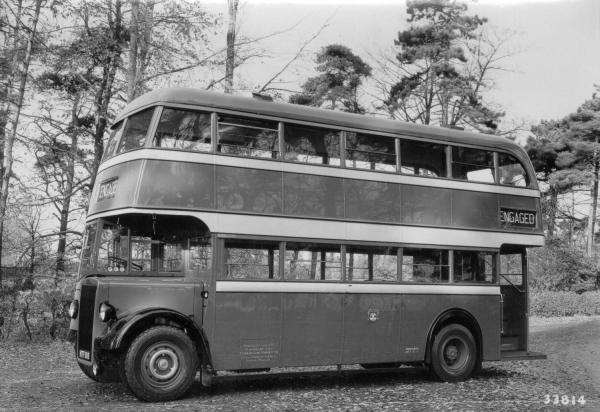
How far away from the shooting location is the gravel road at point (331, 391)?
9266 millimetres

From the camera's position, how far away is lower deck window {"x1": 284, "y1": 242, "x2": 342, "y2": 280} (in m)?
10.5

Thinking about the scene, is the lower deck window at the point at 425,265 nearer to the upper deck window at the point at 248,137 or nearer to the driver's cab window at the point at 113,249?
the upper deck window at the point at 248,137

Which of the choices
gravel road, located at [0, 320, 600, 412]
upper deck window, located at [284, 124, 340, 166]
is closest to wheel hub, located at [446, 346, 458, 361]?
gravel road, located at [0, 320, 600, 412]

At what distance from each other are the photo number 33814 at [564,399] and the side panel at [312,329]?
9.41ft

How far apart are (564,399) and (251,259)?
4.54m

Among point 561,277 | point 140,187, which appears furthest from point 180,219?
point 561,277

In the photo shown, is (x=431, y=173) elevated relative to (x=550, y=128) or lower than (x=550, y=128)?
lower

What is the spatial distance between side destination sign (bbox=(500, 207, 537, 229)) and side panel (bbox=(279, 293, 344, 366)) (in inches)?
138

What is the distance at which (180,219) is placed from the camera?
33.9 feet

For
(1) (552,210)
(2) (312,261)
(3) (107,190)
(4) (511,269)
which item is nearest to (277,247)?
(2) (312,261)

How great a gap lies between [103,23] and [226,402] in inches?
542

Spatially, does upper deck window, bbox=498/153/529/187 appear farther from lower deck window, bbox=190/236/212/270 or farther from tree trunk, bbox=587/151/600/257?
tree trunk, bbox=587/151/600/257

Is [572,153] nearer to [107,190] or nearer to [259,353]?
[259,353]

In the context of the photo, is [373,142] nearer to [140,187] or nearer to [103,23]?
[140,187]
